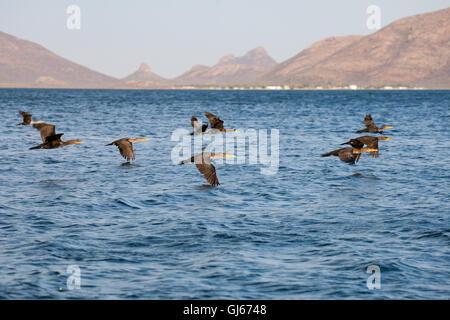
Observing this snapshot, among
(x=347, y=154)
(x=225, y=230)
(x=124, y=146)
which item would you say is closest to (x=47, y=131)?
(x=124, y=146)

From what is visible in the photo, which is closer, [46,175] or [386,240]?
[386,240]

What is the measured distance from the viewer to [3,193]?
782 inches

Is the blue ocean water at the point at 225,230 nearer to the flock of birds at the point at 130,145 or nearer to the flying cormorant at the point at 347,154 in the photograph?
the flock of birds at the point at 130,145

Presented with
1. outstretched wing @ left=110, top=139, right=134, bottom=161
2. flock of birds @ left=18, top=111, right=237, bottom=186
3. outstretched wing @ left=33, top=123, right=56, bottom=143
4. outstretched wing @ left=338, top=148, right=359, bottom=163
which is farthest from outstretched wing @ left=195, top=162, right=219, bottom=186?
outstretched wing @ left=33, top=123, right=56, bottom=143

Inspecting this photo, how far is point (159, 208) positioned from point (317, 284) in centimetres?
723

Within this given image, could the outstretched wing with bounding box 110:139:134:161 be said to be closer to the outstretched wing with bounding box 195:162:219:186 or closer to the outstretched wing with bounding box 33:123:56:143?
the outstretched wing with bounding box 33:123:56:143

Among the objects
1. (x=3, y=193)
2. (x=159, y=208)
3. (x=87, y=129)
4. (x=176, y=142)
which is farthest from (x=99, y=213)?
(x=87, y=129)

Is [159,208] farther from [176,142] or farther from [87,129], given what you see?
[87,129]

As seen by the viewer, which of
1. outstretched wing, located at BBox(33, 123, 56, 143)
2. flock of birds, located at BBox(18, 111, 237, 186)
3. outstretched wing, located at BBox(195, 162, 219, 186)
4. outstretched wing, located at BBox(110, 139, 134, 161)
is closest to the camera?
outstretched wing, located at BBox(195, 162, 219, 186)

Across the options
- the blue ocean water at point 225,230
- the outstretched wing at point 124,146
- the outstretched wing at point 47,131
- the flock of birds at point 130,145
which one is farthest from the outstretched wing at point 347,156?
the outstretched wing at point 47,131

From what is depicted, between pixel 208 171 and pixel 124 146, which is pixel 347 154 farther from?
pixel 124 146

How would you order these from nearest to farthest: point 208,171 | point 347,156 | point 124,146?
point 208,171, point 347,156, point 124,146

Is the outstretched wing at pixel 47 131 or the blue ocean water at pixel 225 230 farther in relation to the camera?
the outstretched wing at pixel 47 131

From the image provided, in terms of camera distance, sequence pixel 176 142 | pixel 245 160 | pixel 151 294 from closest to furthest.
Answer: pixel 151 294 → pixel 245 160 → pixel 176 142
